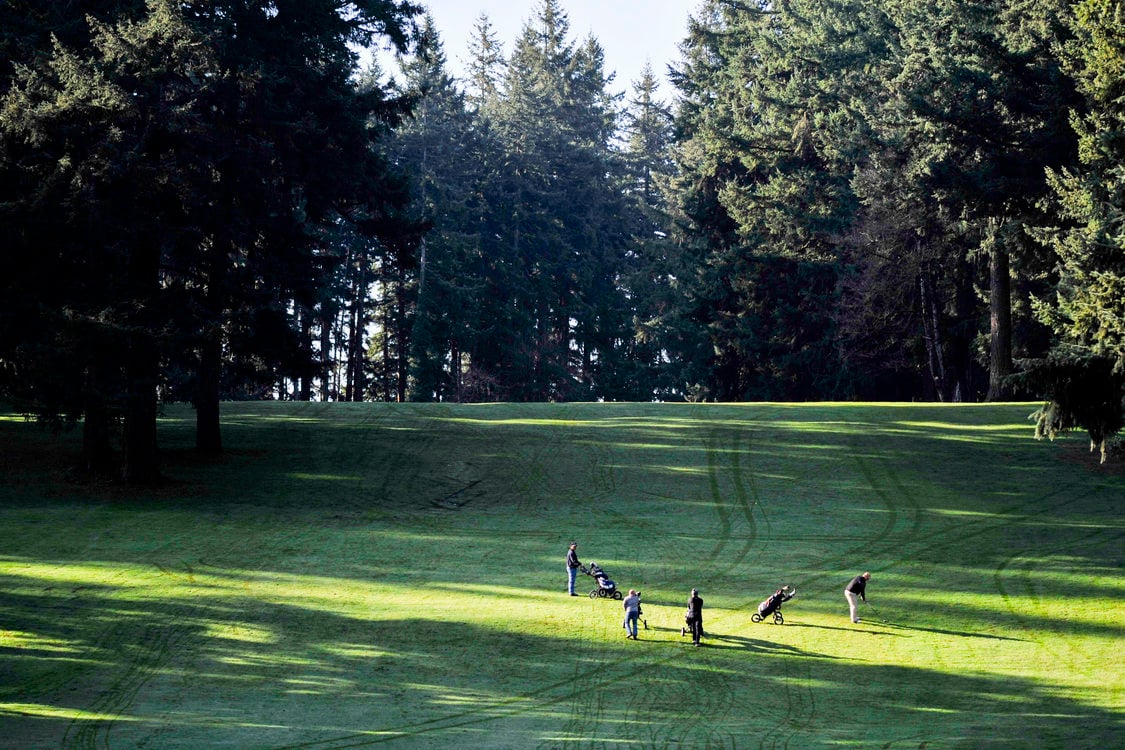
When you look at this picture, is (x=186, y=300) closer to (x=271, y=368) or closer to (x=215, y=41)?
(x=271, y=368)

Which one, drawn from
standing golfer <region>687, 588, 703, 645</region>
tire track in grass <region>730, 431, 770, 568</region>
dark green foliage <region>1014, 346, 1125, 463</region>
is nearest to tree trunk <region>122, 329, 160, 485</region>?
tire track in grass <region>730, 431, 770, 568</region>

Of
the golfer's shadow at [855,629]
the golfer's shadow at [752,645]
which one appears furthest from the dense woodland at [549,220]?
the golfer's shadow at [752,645]

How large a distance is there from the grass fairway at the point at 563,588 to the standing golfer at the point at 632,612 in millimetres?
397

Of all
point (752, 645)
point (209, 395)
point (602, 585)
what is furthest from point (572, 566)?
point (209, 395)

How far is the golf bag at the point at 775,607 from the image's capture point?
25375 mm

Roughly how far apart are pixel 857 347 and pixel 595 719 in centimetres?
4930

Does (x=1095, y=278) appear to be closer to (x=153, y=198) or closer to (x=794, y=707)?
(x=794, y=707)

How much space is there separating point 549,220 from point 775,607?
70842 mm

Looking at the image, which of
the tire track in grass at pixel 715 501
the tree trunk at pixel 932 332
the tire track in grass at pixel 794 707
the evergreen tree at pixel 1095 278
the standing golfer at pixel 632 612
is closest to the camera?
the tire track in grass at pixel 794 707

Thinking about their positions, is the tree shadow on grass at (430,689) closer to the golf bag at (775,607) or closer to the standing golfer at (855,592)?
the golf bag at (775,607)

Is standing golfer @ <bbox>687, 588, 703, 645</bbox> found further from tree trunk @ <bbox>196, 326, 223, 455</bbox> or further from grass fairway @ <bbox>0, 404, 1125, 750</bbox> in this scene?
tree trunk @ <bbox>196, 326, 223, 455</bbox>

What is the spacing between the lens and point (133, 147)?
116 feet

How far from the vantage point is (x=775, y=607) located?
83.7 feet

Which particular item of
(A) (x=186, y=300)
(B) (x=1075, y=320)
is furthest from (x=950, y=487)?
(A) (x=186, y=300)
